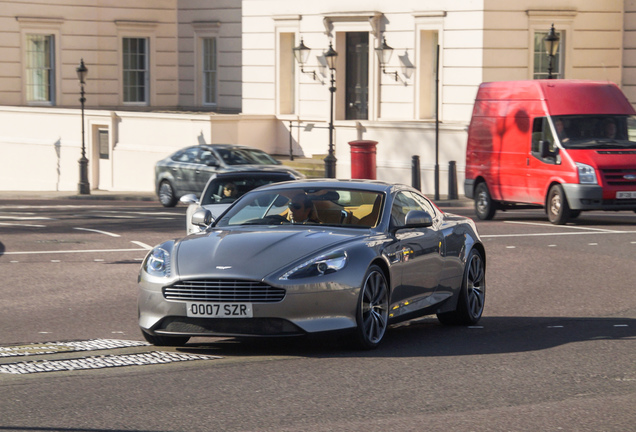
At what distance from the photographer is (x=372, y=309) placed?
9.23 metres

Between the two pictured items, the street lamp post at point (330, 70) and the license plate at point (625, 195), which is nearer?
the license plate at point (625, 195)

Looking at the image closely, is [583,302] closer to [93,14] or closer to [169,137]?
[169,137]

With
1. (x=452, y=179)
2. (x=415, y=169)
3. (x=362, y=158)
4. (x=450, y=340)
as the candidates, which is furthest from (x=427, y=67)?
(x=450, y=340)

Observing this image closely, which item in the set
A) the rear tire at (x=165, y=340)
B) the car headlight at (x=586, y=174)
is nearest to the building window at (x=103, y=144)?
the car headlight at (x=586, y=174)

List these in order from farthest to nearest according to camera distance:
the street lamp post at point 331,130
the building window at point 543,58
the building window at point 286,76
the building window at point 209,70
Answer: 1. the building window at point 209,70
2. the building window at point 286,76
3. the building window at point 543,58
4. the street lamp post at point 331,130

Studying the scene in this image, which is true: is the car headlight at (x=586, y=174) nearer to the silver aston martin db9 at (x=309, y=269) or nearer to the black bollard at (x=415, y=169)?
the black bollard at (x=415, y=169)

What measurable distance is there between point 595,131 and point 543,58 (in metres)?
11.5

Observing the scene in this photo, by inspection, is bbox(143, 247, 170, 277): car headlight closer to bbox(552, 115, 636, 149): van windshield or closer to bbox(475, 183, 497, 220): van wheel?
bbox(552, 115, 636, 149): van windshield

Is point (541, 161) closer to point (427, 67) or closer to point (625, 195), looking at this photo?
point (625, 195)

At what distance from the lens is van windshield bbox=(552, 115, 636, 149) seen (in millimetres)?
21734

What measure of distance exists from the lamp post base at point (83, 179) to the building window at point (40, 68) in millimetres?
7555

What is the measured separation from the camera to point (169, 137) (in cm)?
3697

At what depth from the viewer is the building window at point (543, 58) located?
32844 mm

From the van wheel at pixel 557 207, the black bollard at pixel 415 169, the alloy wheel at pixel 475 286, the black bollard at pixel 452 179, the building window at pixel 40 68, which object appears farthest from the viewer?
the building window at pixel 40 68
